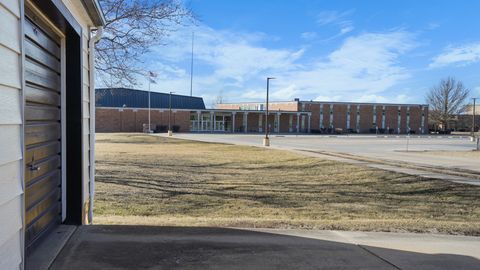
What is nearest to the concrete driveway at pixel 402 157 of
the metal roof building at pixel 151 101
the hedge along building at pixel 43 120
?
the hedge along building at pixel 43 120

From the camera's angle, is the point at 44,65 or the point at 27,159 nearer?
the point at 27,159

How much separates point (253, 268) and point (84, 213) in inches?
96.8

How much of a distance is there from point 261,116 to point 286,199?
73.6 meters

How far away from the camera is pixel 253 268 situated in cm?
454

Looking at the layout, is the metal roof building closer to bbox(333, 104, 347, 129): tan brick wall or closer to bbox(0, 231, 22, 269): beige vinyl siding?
bbox(333, 104, 347, 129): tan brick wall

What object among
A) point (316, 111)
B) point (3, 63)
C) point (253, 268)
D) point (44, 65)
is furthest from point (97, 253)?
point (316, 111)

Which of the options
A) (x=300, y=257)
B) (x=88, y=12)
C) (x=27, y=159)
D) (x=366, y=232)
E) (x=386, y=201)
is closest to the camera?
(x=27, y=159)

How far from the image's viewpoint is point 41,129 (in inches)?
180

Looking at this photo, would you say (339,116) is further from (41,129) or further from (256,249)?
(41,129)

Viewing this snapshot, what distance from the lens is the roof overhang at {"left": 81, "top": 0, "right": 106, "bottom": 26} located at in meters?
5.46

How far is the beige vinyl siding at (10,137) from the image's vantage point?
2.70 m

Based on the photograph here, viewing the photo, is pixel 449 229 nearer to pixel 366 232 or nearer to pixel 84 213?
pixel 366 232

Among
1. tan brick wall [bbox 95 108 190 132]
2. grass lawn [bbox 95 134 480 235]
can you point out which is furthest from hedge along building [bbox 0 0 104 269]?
tan brick wall [bbox 95 108 190 132]

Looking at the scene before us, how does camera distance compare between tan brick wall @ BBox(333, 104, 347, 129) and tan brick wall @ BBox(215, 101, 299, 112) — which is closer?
tan brick wall @ BBox(215, 101, 299, 112)
